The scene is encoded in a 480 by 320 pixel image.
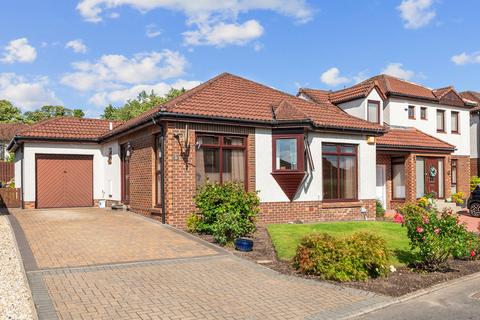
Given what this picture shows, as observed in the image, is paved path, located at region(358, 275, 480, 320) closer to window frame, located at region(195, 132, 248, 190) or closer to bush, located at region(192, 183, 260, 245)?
bush, located at region(192, 183, 260, 245)

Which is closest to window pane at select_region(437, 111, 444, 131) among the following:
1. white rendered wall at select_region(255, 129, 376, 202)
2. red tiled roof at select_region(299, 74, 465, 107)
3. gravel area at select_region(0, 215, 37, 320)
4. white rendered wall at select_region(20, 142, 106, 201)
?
red tiled roof at select_region(299, 74, 465, 107)

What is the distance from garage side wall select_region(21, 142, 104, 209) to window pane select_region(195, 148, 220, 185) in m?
8.71

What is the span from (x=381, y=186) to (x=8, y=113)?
228ft

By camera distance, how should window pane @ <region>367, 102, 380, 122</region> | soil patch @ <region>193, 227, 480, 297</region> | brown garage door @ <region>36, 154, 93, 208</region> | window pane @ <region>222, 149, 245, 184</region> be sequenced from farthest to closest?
1. window pane @ <region>367, 102, 380, 122</region>
2. brown garage door @ <region>36, 154, 93, 208</region>
3. window pane @ <region>222, 149, 245, 184</region>
4. soil patch @ <region>193, 227, 480, 297</region>

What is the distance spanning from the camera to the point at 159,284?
7418mm

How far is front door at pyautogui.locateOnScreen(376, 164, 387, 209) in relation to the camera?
21.9 metres

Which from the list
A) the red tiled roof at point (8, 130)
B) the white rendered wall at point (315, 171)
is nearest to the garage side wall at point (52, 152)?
the white rendered wall at point (315, 171)

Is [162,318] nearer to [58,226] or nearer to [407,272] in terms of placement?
[407,272]

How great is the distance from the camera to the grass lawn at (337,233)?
35.8 ft

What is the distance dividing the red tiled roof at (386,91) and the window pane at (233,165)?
914 centimetres

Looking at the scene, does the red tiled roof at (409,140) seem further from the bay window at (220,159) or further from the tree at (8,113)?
the tree at (8,113)

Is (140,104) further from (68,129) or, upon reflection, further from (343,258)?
(343,258)

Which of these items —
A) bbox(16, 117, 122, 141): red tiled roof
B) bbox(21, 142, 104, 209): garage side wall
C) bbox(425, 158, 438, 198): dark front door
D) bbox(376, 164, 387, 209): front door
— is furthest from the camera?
bbox(425, 158, 438, 198): dark front door

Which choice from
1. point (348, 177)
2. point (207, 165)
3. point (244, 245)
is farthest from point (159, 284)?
point (348, 177)
